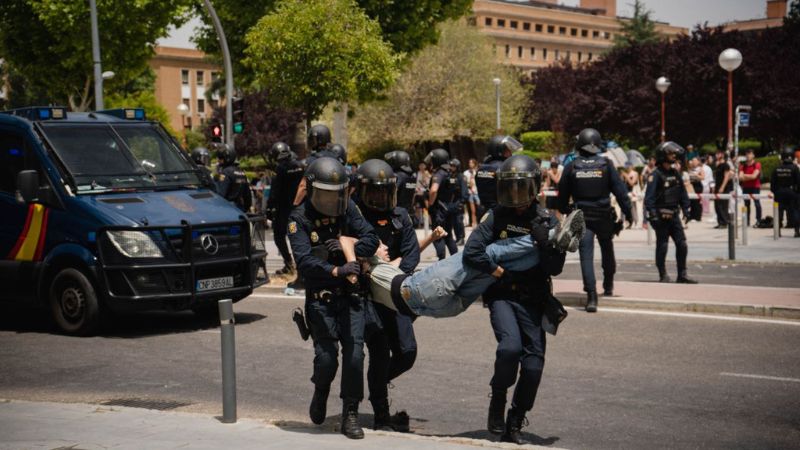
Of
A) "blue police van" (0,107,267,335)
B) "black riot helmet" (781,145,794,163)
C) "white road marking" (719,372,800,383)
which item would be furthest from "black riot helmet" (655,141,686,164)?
"black riot helmet" (781,145,794,163)

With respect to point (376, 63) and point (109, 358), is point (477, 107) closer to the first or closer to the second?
point (376, 63)

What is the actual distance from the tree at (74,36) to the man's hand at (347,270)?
1074 inches

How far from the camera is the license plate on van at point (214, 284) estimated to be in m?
11.0

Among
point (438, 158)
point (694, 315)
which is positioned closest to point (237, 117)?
point (438, 158)

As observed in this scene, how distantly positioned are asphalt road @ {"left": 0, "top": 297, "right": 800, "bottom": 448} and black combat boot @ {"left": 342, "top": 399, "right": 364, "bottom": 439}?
1.29 feet

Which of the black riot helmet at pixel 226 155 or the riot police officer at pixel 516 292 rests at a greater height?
the black riot helmet at pixel 226 155

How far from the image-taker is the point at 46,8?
31891mm

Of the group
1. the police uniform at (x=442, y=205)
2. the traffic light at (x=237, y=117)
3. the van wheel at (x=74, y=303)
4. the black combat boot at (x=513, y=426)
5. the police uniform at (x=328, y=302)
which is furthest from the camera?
the traffic light at (x=237, y=117)

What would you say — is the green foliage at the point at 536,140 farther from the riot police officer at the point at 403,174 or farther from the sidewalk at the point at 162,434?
the sidewalk at the point at 162,434

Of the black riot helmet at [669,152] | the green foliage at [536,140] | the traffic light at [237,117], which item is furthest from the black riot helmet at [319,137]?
the green foliage at [536,140]

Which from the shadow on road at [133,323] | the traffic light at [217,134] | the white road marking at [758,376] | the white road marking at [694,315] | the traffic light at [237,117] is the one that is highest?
the traffic light at [237,117]

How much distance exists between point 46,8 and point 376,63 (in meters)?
14.3

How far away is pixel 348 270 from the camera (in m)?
6.54

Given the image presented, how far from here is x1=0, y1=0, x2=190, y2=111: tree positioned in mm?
32125
